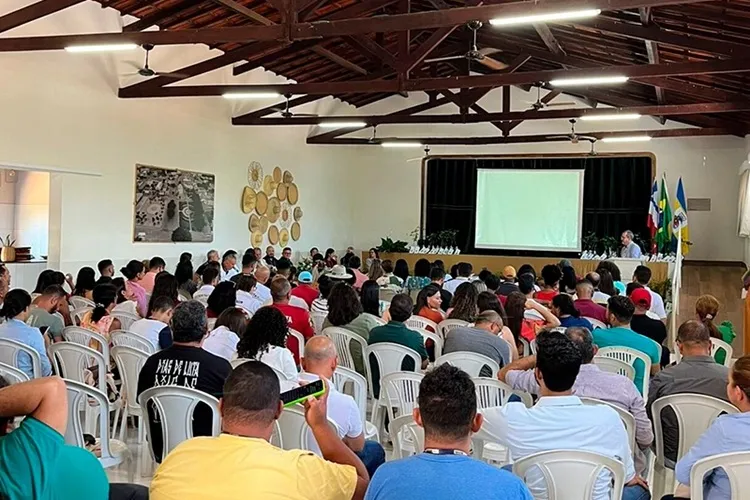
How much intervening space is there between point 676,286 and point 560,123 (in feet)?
20.9

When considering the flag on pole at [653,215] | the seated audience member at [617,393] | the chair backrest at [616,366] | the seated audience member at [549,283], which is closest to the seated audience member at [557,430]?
the seated audience member at [617,393]

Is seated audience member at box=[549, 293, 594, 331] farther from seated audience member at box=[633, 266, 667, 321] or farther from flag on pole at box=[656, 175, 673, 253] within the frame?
flag on pole at box=[656, 175, 673, 253]

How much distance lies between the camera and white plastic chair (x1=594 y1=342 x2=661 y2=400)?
4.44 metres

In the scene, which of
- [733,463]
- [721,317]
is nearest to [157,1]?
[733,463]

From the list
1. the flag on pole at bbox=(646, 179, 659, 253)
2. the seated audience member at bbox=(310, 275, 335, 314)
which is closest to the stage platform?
the flag on pole at bbox=(646, 179, 659, 253)

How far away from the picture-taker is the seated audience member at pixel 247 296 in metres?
6.35

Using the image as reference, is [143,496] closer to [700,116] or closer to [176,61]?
[176,61]

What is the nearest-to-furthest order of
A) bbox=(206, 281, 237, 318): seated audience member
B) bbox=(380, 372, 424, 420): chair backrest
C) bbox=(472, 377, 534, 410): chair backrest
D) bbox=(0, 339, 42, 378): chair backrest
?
bbox=(472, 377, 534, 410): chair backrest
bbox=(380, 372, 424, 420): chair backrest
bbox=(0, 339, 42, 378): chair backrest
bbox=(206, 281, 237, 318): seated audience member

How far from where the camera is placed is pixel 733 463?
2246mm

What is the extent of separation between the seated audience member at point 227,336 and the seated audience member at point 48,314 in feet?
4.69

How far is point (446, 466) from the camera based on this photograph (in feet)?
5.64

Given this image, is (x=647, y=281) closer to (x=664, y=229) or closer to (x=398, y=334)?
(x=398, y=334)

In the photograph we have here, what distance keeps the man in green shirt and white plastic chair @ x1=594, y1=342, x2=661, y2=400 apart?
4.04ft

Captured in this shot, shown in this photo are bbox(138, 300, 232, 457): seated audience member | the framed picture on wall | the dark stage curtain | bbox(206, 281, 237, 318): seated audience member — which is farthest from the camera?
the dark stage curtain
